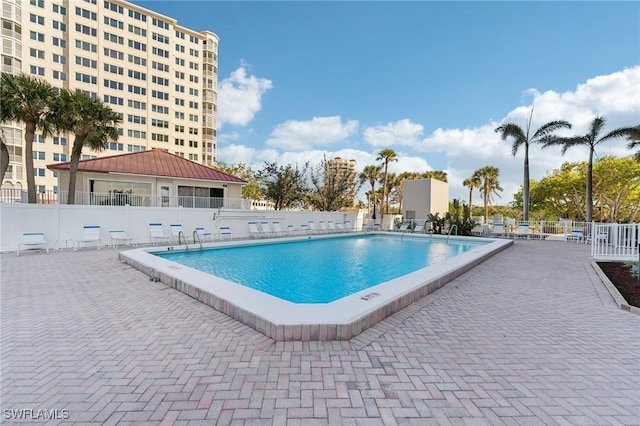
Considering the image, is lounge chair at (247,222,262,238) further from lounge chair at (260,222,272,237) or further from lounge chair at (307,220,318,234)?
lounge chair at (307,220,318,234)

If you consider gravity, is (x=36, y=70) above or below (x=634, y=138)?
above

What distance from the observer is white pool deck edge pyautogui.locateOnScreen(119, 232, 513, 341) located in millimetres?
3328

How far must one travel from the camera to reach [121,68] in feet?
129

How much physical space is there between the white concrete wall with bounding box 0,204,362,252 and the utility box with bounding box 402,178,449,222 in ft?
42.2

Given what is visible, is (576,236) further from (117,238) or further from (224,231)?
(117,238)

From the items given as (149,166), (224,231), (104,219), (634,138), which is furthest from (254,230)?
(634,138)

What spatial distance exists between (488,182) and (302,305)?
36.9 m

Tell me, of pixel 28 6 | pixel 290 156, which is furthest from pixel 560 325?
pixel 28 6

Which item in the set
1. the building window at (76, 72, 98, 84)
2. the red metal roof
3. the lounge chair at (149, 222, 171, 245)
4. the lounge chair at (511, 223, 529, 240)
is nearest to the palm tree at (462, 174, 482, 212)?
the lounge chair at (511, 223, 529, 240)

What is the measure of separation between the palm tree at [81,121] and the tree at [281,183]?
11.2 m

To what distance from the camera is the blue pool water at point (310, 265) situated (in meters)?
6.73

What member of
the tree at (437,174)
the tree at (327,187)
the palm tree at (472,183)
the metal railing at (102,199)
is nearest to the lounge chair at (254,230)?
the metal railing at (102,199)

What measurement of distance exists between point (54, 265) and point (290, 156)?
18637 mm

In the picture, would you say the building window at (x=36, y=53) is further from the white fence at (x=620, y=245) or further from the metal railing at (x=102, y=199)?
the white fence at (x=620, y=245)
